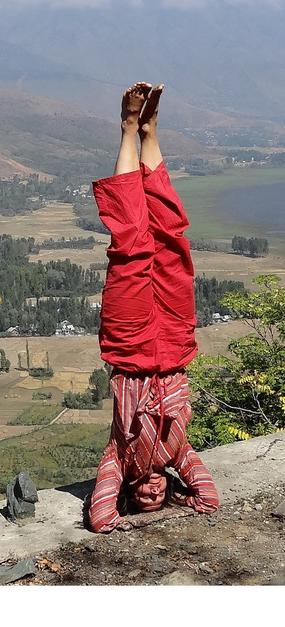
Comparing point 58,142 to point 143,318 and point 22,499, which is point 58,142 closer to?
point 22,499

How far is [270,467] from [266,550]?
3.79ft

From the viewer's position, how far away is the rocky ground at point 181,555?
3910 mm

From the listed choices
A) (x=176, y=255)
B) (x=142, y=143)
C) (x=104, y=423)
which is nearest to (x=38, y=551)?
(x=176, y=255)

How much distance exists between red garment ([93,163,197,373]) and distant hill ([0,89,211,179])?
340 feet

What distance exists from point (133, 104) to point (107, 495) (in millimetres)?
2077

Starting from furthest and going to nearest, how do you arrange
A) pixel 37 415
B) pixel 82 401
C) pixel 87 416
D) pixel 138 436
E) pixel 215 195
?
1. pixel 215 195
2. pixel 82 401
3. pixel 37 415
4. pixel 87 416
5. pixel 138 436

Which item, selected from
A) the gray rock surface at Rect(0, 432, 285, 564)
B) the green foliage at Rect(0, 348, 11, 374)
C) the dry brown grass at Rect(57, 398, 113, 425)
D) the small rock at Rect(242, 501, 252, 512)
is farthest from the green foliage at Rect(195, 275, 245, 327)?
the small rock at Rect(242, 501, 252, 512)

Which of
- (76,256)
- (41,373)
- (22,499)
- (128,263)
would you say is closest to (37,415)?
(41,373)

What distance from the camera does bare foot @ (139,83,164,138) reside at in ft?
Answer: 13.8

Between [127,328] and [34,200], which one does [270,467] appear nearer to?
[127,328]

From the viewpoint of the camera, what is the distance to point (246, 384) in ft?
26.5

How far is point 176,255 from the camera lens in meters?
4.35

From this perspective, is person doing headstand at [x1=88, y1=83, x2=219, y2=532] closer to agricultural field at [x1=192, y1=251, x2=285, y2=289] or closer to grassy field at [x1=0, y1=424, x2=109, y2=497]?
grassy field at [x1=0, y1=424, x2=109, y2=497]

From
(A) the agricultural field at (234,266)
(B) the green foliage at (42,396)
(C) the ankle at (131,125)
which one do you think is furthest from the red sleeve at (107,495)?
(A) the agricultural field at (234,266)
